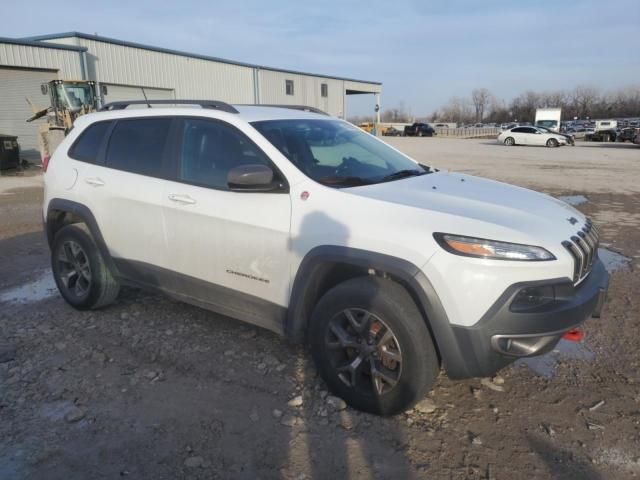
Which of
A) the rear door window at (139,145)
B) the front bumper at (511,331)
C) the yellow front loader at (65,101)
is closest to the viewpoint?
the front bumper at (511,331)

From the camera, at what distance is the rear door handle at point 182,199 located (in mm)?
3529

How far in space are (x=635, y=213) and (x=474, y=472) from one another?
27.6 ft

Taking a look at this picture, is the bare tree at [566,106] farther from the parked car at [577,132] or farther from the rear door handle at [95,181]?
the rear door handle at [95,181]

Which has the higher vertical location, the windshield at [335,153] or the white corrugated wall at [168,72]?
the white corrugated wall at [168,72]

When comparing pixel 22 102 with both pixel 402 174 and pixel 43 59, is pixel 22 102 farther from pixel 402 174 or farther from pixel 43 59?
pixel 402 174

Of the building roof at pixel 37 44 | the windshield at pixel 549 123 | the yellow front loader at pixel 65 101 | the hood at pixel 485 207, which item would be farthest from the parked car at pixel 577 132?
the hood at pixel 485 207

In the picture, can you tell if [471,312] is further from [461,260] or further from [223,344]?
[223,344]

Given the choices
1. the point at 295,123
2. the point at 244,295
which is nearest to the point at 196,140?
the point at 295,123

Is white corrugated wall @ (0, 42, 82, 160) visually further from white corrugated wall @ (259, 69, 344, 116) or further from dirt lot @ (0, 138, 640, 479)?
dirt lot @ (0, 138, 640, 479)

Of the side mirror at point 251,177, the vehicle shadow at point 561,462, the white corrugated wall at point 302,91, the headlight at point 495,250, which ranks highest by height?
the white corrugated wall at point 302,91

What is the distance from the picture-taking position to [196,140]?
3670 millimetres

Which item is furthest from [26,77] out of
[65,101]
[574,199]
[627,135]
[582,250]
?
[627,135]

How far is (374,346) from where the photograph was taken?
289 centimetres

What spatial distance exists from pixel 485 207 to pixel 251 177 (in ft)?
4.63
